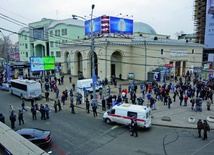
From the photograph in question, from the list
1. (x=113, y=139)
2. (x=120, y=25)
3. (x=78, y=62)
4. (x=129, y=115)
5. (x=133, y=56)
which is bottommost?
(x=113, y=139)

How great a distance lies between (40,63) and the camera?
3231 centimetres

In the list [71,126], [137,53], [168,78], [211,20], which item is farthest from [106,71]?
[211,20]

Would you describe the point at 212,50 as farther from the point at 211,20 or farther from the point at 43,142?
the point at 43,142

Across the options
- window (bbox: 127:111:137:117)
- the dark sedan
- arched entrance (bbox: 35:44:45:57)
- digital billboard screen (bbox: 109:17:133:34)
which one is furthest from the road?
arched entrance (bbox: 35:44:45:57)

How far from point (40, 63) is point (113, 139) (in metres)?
24.3

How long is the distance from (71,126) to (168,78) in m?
27.7

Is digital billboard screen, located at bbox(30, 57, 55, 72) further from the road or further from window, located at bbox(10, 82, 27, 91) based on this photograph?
the road

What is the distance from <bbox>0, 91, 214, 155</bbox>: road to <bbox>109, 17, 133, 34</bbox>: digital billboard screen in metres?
23.8

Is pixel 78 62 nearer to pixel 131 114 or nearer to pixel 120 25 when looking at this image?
pixel 120 25

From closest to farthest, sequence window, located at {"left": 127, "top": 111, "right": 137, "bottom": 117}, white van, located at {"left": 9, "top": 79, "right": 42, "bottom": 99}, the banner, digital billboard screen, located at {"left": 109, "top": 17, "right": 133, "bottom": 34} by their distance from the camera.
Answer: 1. window, located at {"left": 127, "top": 111, "right": 137, "bottom": 117}
2. white van, located at {"left": 9, "top": 79, "right": 42, "bottom": 99}
3. digital billboard screen, located at {"left": 109, "top": 17, "right": 133, "bottom": 34}
4. the banner

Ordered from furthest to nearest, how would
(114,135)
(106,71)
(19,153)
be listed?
(106,71)
(114,135)
(19,153)

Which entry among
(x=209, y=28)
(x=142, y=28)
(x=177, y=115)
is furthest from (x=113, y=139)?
(x=209, y=28)

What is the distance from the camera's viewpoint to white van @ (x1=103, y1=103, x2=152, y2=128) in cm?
1344

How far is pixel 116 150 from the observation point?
10617 mm
